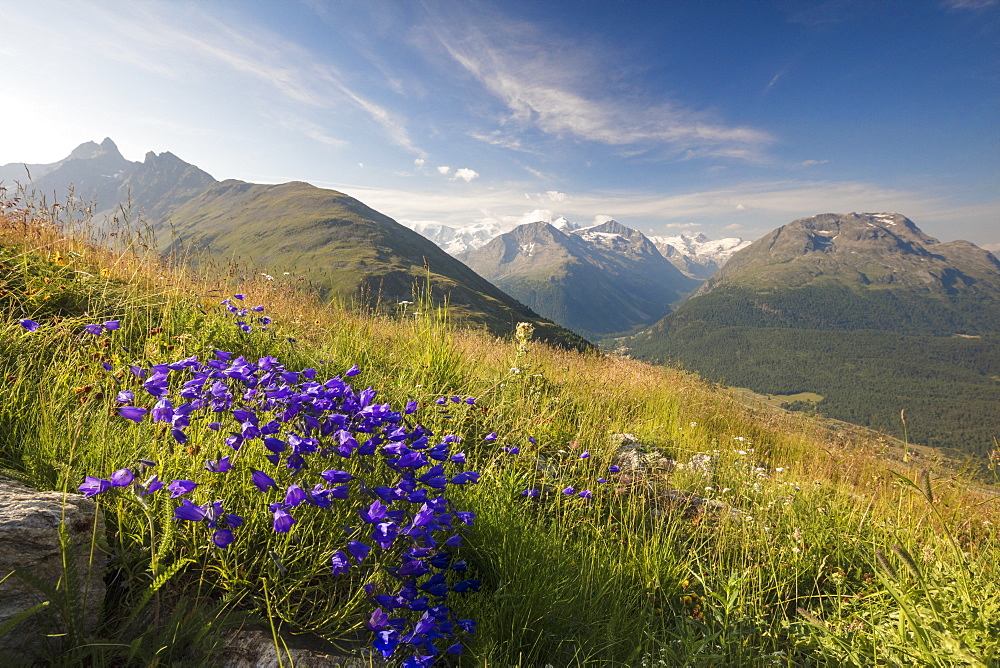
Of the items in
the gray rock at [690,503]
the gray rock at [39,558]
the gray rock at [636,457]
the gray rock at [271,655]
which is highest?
the gray rock at [39,558]

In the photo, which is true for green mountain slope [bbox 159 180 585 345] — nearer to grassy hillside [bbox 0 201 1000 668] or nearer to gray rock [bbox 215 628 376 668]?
grassy hillside [bbox 0 201 1000 668]

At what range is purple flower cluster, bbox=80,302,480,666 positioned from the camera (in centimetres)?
173

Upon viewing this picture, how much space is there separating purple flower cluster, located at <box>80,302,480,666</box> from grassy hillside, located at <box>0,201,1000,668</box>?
23mm

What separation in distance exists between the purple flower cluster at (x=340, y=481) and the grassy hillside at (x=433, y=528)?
0.07ft

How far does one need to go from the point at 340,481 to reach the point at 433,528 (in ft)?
1.52

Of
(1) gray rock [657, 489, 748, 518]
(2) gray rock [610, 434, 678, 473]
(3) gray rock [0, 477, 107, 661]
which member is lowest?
(1) gray rock [657, 489, 748, 518]

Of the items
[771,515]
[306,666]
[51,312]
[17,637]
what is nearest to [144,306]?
[51,312]

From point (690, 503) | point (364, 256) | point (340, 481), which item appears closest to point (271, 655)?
point (340, 481)

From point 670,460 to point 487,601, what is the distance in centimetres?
438

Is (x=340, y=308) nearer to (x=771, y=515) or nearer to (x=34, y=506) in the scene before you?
(x=34, y=506)

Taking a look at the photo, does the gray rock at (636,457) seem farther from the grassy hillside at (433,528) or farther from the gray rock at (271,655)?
the gray rock at (271,655)

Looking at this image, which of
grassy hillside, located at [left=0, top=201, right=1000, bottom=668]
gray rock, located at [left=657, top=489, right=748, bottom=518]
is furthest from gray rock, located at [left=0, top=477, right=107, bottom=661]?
gray rock, located at [left=657, top=489, right=748, bottom=518]

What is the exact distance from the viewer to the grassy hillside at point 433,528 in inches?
77.3

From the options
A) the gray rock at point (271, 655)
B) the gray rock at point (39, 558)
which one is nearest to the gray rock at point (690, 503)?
the gray rock at point (271, 655)
